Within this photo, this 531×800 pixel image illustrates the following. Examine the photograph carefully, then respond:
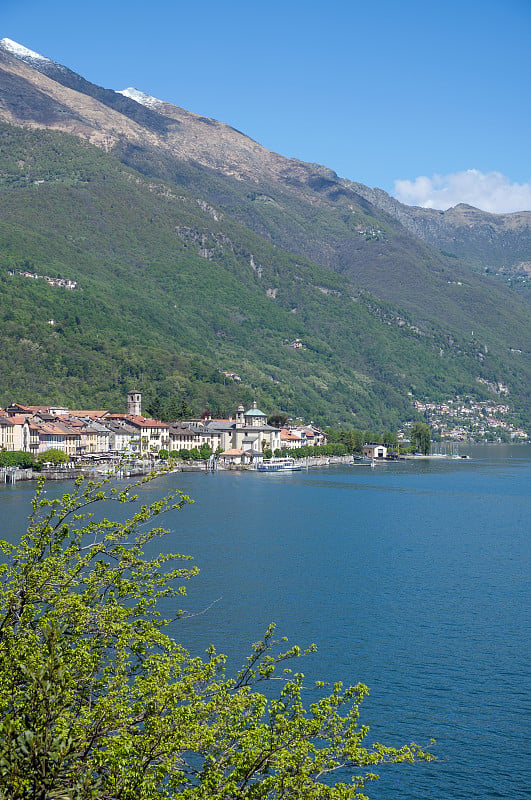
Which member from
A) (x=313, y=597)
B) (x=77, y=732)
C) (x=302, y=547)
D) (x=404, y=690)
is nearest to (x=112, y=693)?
(x=77, y=732)

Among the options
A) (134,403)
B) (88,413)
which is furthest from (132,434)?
(134,403)

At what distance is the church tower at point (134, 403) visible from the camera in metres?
163

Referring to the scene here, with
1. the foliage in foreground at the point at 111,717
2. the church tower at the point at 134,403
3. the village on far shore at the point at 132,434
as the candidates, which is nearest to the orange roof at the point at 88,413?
the village on far shore at the point at 132,434

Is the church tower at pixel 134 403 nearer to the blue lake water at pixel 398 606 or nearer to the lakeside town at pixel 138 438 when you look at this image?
the lakeside town at pixel 138 438

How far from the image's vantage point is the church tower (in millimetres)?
162875

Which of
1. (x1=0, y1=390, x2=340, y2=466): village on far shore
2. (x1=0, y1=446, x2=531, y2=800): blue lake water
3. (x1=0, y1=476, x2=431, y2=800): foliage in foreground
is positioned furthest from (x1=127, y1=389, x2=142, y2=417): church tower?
(x1=0, y1=476, x2=431, y2=800): foliage in foreground

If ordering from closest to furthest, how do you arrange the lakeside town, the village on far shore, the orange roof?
the lakeside town → the village on far shore → the orange roof

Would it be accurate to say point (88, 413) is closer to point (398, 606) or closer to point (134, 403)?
point (134, 403)

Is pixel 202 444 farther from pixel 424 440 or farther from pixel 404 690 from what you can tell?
pixel 404 690

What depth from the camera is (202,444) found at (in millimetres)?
157500

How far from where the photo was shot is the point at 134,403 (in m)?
163

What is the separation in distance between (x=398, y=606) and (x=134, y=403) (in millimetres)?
120122

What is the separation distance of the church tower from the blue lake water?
67.4 m

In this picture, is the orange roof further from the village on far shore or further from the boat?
the boat
